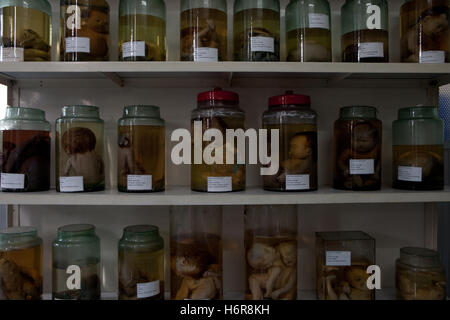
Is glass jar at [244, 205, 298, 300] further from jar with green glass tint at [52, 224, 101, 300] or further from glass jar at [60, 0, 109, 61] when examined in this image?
glass jar at [60, 0, 109, 61]

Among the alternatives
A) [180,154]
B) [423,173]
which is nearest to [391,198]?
[423,173]

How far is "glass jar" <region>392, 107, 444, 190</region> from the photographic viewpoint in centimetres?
92

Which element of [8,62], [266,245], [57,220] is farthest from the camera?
[57,220]

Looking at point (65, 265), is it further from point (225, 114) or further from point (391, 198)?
point (391, 198)

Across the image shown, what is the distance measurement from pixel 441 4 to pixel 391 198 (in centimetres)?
56

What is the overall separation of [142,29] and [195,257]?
655 millimetres

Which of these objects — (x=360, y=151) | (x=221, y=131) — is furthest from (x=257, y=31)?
(x=360, y=151)

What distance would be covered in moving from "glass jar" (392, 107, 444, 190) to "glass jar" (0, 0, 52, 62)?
105 centimetres

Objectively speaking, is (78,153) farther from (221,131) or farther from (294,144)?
(294,144)

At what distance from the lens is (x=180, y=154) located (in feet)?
3.63

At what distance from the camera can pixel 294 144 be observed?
2.94 feet

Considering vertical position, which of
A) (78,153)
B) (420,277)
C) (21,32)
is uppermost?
(21,32)

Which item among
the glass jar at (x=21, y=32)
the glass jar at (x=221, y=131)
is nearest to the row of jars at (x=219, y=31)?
the glass jar at (x=21, y=32)

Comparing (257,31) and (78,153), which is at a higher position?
(257,31)
